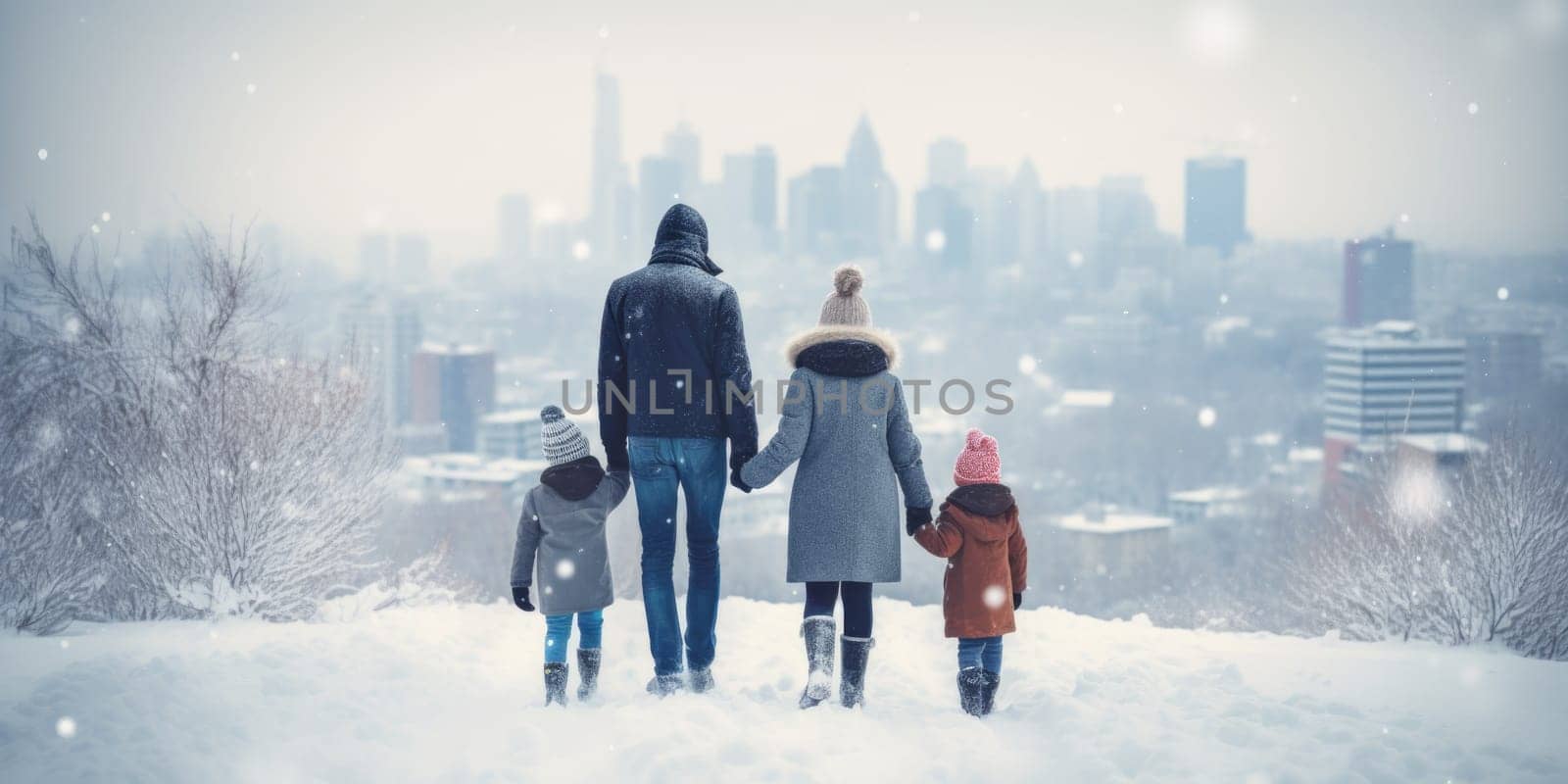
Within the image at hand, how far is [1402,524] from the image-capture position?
1698 centimetres

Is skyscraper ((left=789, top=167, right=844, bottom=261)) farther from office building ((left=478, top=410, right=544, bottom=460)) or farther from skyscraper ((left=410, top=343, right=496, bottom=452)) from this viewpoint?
office building ((left=478, top=410, right=544, bottom=460))

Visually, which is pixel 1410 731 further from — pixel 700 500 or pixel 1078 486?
pixel 1078 486

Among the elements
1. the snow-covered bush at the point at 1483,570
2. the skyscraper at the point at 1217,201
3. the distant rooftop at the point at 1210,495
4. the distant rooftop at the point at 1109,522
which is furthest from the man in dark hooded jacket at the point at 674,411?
the skyscraper at the point at 1217,201

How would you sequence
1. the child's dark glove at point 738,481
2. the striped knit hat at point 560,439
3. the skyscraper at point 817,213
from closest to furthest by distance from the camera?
the child's dark glove at point 738,481, the striped knit hat at point 560,439, the skyscraper at point 817,213

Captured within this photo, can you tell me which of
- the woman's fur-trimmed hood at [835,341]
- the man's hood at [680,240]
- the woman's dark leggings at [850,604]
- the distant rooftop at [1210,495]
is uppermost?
the man's hood at [680,240]

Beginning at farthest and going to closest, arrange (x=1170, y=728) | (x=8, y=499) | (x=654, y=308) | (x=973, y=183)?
(x=973, y=183) → (x=8, y=499) → (x=654, y=308) → (x=1170, y=728)

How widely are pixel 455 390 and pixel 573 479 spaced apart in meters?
88.9

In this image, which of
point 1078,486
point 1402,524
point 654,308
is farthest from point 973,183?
point 654,308

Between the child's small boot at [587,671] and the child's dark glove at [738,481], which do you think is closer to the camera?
the child's dark glove at [738,481]

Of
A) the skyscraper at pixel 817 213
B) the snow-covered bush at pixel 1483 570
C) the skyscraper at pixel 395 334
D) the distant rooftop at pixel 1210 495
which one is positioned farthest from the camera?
the skyscraper at pixel 817 213

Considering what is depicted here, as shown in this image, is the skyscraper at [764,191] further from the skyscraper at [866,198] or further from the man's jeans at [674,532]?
the man's jeans at [674,532]

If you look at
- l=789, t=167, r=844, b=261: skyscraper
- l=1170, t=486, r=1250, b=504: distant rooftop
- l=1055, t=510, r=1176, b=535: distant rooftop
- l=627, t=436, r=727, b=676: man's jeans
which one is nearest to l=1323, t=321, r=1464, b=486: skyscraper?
l=1170, t=486, r=1250, b=504: distant rooftop

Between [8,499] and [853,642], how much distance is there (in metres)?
12.4

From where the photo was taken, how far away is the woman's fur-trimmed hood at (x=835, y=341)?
447 centimetres
